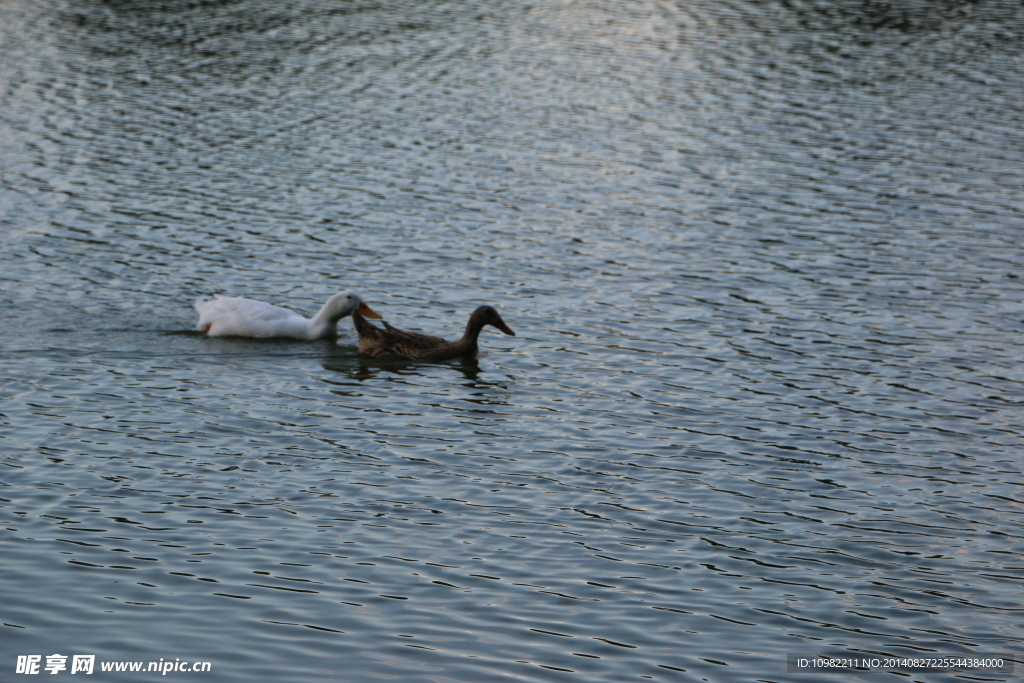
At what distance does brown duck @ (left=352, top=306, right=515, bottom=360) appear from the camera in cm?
1891

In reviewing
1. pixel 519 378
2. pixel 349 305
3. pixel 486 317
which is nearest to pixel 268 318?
pixel 349 305

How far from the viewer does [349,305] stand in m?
19.6

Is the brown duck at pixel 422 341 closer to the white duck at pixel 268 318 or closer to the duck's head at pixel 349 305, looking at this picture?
the duck's head at pixel 349 305

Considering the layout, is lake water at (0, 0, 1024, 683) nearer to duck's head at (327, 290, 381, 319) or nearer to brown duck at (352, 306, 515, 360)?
brown duck at (352, 306, 515, 360)

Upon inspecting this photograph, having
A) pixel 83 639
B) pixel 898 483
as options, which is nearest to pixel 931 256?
pixel 898 483

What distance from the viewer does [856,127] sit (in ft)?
112

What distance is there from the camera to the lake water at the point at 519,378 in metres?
11.1

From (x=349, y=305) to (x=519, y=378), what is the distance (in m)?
3.16

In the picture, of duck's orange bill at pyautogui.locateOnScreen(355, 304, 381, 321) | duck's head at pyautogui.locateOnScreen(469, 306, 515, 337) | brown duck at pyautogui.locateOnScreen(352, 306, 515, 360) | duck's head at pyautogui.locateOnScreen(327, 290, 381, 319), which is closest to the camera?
brown duck at pyautogui.locateOnScreen(352, 306, 515, 360)

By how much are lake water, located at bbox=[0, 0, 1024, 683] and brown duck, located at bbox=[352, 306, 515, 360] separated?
24 centimetres

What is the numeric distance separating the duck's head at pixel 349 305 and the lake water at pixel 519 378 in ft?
1.97

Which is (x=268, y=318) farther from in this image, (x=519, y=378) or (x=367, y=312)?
(x=519, y=378)

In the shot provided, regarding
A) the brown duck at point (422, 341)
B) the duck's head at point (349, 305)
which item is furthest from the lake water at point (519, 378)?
the duck's head at point (349, 305)

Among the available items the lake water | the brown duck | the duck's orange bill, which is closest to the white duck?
the duck's orange bill
